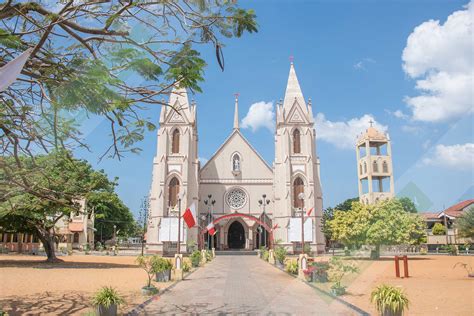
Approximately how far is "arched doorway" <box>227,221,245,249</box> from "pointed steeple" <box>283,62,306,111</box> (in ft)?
54.6

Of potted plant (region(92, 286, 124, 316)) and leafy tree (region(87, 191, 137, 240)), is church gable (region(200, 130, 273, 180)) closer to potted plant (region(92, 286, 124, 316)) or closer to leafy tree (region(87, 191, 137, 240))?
leafy tree (region(87, 191, 137, 240))

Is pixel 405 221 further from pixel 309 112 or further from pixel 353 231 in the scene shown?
pixel 309 112

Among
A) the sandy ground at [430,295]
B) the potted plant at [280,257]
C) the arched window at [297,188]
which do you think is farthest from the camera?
the arched window at [297,188]

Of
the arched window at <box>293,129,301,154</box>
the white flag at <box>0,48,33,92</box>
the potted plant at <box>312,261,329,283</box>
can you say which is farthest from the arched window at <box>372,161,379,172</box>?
the white flag at <box>0,48,33,92</box>

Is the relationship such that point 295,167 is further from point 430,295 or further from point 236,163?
point 430,295

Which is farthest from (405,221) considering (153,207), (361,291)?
(153,207)

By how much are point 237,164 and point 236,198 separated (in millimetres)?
4633

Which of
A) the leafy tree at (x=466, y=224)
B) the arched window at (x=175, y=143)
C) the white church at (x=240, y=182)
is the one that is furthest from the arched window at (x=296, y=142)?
the leafy tree at (x=466, y=224)

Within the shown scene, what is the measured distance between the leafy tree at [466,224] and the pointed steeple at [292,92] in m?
27.2

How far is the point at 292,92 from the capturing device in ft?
180

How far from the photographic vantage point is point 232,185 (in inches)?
2124

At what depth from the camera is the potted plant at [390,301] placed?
26.9 feet

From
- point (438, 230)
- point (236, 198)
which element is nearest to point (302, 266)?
point (236, 198)

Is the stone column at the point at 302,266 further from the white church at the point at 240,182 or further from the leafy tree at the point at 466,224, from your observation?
the white church at the point at 240,182
